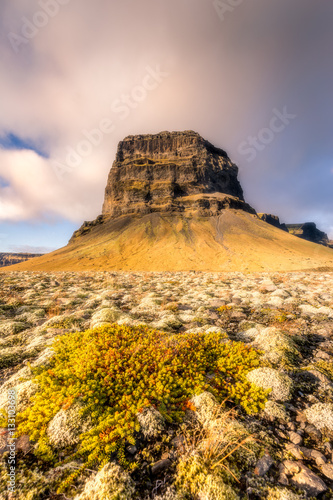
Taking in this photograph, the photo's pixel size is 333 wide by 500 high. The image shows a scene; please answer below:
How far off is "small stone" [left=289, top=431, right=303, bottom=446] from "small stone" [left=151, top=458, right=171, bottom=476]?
1882 mm

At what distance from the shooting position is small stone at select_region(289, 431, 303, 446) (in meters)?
2.99

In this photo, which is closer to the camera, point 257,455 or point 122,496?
point 122,496

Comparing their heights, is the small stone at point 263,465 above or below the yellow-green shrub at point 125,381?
below

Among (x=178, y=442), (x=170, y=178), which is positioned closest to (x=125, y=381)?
(x=178, y=442)

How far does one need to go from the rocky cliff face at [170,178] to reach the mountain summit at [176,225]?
0.46 m

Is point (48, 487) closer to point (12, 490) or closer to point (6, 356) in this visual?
point (12, 490)

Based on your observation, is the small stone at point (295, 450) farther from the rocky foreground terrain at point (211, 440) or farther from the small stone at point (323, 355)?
the small stone at point (323, 355)

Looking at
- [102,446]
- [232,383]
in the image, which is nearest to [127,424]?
[102,446]

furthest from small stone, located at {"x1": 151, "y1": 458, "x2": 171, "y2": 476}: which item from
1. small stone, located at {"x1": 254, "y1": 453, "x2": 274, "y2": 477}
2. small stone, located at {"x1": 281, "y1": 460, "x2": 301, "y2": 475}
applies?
small stone, located at {"x1": 281, "y1": 460, "x2": 301, "y2": 475}

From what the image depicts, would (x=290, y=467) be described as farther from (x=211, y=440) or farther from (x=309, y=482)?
(x=211, y=440)

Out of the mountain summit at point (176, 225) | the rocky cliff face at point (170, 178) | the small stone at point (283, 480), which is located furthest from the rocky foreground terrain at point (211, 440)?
the rocky cliff face at point (170, 178)

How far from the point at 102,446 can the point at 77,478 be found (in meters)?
0.37

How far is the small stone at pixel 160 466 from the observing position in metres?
2.54

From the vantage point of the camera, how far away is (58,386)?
12.5 ft
